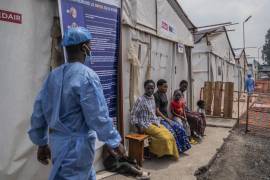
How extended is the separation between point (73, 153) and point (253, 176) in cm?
429

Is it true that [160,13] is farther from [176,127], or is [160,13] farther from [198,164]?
[198,164]

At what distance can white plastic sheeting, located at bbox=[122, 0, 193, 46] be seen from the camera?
607 centimetres

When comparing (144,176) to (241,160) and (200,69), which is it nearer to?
(241,160)

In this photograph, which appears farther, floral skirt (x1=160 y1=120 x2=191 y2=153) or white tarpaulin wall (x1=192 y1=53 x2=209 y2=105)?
white tarpaulin wall (x1=192 y1=53 x2=209 y2=105)

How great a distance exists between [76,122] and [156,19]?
5116 millimetres

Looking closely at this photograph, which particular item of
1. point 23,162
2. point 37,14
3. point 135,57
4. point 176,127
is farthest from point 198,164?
Result: point 37,14

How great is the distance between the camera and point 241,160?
6789 mm

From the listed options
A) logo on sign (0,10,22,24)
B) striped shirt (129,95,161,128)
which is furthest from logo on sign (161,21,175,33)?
logo on sign (0,10,22,24)

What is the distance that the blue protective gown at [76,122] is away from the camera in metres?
2.49

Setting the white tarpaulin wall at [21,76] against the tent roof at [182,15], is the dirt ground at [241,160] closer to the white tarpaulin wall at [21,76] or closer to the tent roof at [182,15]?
the white tarpaulin wall at [21,76]

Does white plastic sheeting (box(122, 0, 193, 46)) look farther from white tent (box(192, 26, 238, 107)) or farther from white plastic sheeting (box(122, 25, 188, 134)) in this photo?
white tent (box(192, 26, 238, 107))

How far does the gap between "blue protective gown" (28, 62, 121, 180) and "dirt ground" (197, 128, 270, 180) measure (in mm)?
3301

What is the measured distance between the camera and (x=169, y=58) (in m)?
8.34

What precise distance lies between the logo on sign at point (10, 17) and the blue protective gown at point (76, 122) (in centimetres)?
134
